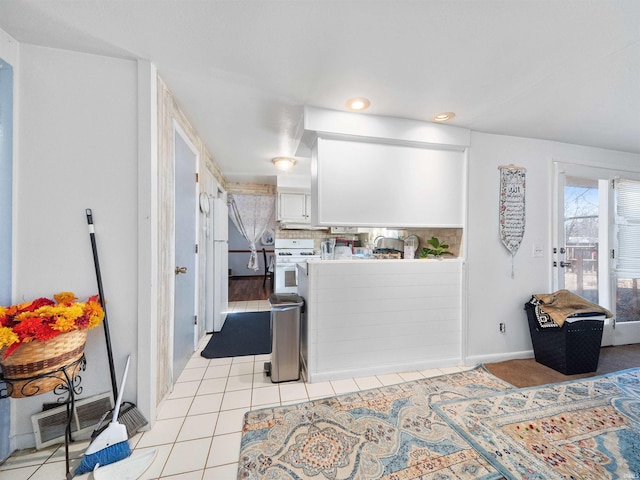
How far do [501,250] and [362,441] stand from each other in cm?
217

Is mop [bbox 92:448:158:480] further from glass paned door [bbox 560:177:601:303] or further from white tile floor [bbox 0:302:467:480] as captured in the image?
glass paned door [bbox 560:177:601:303]

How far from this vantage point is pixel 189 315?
7.97 feet

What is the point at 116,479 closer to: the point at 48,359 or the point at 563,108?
the point at 48,359

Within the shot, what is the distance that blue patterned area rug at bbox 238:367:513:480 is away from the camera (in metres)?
1.25

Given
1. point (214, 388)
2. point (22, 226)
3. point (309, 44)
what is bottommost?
point (214, 388)

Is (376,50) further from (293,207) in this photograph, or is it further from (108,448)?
(293,207)

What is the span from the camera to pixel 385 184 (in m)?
2.24

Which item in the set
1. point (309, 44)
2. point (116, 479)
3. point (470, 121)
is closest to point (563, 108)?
point (470, 121)

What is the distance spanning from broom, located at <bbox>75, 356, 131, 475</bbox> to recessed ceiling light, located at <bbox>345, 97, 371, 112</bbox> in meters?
2.44

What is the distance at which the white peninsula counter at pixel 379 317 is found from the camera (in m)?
2.09

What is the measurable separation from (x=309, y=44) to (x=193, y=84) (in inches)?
36.1

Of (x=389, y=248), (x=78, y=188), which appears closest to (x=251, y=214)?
(x=389, y=248)

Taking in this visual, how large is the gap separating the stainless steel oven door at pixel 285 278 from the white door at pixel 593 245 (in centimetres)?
361

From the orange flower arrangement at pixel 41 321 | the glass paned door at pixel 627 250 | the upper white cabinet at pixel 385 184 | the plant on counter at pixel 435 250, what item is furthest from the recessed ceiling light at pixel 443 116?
the orange flower arrangement at pixel 41 321
